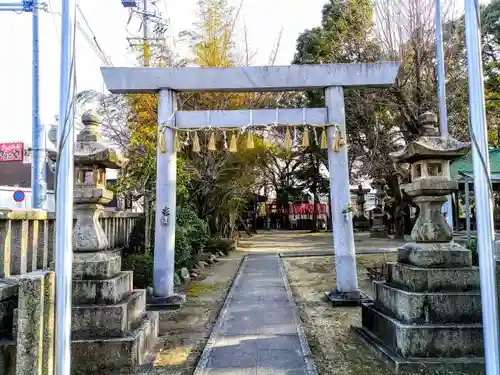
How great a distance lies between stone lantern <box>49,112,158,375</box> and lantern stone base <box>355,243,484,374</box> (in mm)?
2976

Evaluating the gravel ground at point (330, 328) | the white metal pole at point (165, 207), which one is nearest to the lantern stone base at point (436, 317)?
the gravel ground at point (330, 328)

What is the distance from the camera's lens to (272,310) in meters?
7.33

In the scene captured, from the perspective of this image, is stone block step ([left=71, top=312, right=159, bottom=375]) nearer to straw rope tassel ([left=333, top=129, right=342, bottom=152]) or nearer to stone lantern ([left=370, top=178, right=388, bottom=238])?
straw rope tassel ([left=333, top=129, right=342, bottom=152])

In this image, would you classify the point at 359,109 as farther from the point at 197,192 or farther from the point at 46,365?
the point at 46,365

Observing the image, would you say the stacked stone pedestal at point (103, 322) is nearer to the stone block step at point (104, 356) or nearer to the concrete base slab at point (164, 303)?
the stone block step at point (104, 356)

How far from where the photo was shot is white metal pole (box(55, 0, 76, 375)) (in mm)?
2693

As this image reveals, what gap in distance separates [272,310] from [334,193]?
8.19 ft

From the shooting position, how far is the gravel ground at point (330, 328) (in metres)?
4.67

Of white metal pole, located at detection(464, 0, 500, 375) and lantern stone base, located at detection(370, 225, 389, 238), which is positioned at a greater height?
white metal pole, located at detection(464, 0, 500, 375)

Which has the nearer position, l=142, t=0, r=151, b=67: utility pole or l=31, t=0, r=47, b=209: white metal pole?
l=31, t=0, r=47, b=209: white metal pole

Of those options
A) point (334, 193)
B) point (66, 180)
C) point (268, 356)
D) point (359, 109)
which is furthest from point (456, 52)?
point (66, 180)

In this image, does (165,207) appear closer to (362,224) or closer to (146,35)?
(146,35)

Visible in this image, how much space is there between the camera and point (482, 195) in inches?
105

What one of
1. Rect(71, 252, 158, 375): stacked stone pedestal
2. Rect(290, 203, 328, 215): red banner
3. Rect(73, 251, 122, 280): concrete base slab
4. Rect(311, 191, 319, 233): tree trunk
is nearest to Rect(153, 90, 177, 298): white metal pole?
Rect(71, 252, 158, 375): stacked stone pedestal
